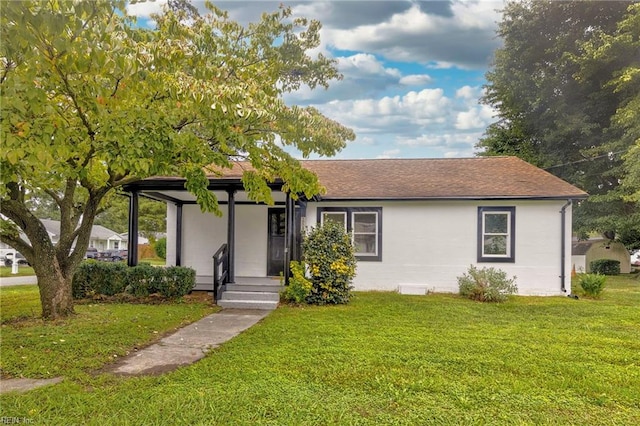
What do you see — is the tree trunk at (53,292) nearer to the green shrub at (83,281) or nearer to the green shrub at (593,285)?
the green shrub at (83,281)

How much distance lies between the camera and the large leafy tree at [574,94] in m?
17.9

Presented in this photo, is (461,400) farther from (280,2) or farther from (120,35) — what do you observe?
(280,2)

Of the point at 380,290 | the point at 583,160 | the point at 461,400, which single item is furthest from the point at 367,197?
the point at 583,160

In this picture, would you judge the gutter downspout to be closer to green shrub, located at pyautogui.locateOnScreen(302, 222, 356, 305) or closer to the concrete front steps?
green shrub, located at pyautogui.locateOnScreen(302, 222, 356, 305)

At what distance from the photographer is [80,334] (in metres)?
5.66

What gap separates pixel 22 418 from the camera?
10.1 ft

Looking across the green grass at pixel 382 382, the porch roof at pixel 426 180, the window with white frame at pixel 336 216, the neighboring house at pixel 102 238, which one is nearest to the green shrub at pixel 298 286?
the porch roof at pixel 426 180

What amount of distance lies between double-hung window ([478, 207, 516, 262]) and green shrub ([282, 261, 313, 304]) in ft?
16.4

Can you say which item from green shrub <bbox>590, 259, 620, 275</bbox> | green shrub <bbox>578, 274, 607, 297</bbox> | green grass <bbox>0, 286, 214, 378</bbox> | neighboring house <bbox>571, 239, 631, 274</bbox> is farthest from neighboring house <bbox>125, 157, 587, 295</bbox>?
neighboring house <bbox>571, 239, 631, 274</bbox>

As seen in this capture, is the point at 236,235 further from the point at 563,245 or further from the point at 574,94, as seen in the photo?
the point at 574,94

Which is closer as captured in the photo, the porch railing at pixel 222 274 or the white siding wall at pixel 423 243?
the porch railing at pixel 222 274

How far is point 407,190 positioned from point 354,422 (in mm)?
8852

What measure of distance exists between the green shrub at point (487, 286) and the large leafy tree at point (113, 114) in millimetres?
4912

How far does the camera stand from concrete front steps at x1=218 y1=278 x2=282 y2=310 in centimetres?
853
